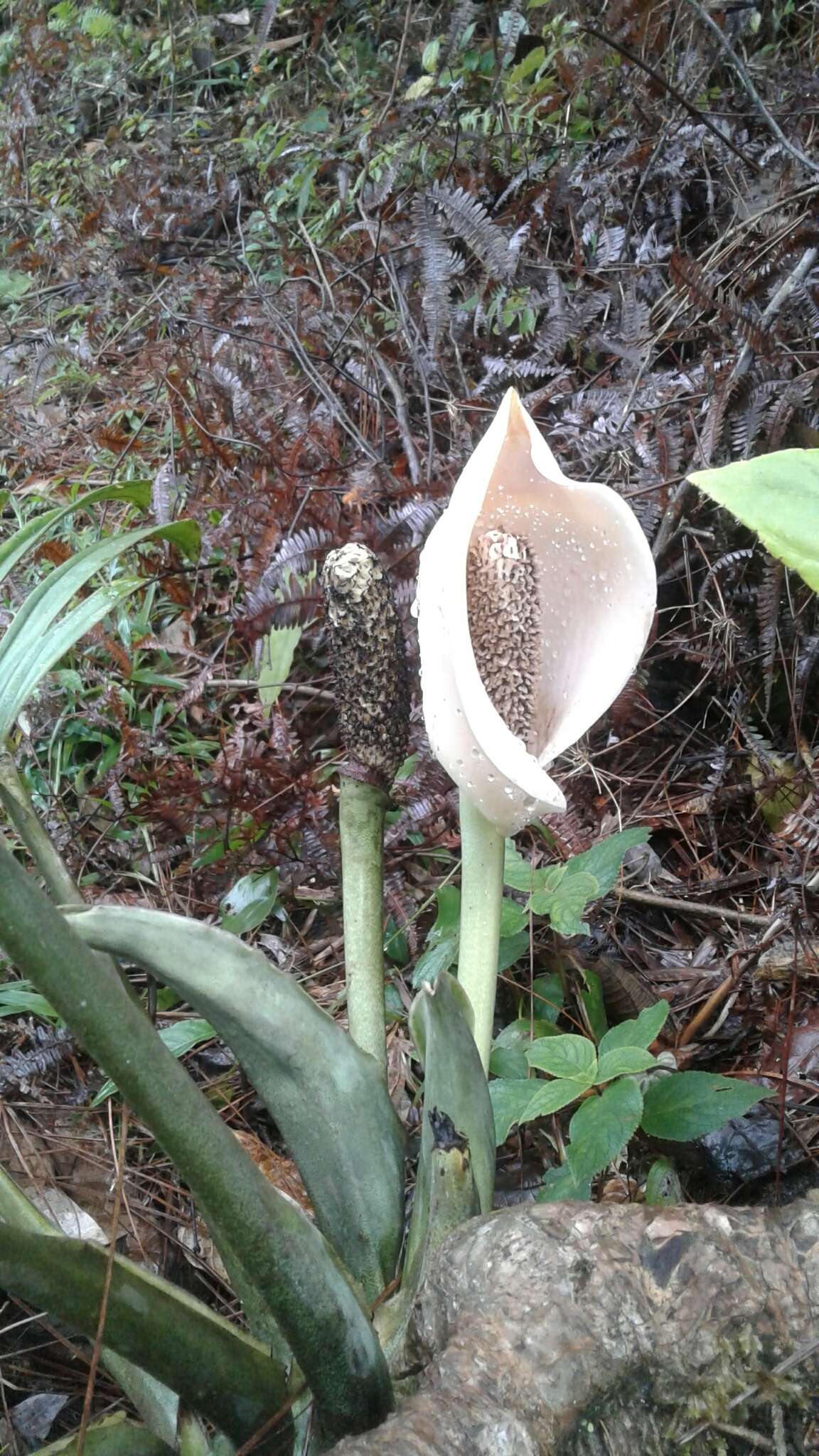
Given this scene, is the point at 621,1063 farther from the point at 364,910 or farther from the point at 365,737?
the point at 365,737

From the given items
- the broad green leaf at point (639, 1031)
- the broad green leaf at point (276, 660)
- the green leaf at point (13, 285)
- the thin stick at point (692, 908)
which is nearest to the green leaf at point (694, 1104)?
the broad green leaf at point (639, 1031)

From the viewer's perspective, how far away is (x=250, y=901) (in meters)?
1.61

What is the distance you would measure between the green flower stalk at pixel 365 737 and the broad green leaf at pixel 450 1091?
135 mm

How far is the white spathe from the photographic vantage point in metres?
0.98

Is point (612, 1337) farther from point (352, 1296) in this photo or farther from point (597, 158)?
point (597, 158)

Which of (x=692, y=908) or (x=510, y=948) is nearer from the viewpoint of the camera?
(x=510, y=948)

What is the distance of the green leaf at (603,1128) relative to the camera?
97cm

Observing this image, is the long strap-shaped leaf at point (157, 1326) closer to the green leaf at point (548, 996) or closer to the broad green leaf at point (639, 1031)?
the broad green leaf at point (639, 1031)

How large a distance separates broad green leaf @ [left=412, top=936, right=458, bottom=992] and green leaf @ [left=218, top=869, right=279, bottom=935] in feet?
1.08

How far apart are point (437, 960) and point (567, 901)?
0.69 ft

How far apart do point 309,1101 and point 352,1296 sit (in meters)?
0.16

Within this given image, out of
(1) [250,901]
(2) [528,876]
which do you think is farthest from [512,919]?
(1) [250,901]

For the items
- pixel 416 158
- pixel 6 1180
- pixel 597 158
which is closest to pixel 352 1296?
pixel 6 1180

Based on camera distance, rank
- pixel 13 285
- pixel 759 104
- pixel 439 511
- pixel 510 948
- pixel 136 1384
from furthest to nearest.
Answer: pixel 13 285, pixel 759 104, pixel 439 511, pixel 510 948, pixel 136 1384
